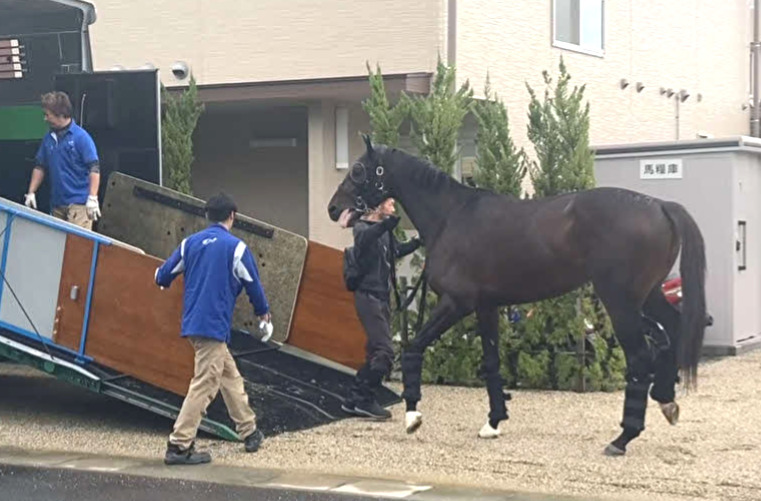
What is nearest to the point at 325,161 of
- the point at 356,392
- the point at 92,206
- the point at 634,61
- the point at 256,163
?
the point at 256,163

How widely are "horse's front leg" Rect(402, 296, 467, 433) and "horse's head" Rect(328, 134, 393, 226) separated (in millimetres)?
1098

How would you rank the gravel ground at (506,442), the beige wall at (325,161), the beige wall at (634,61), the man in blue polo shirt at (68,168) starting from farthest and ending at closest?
the beige wall at (325,161), the beige wall at (634,61), the man in blue polo shirt at (68,168), the gravel ground at (506,442)

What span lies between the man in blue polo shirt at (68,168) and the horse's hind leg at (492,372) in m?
3.64

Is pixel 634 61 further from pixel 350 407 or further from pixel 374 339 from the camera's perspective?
pixel 350 407

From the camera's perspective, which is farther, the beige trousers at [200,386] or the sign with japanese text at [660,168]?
the sign with japanese text at [660,168]

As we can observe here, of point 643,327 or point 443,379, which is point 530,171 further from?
point 643,327

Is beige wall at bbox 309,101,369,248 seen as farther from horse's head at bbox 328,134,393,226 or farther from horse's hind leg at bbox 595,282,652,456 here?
horse's hind leg at bbox 595,282,652,456

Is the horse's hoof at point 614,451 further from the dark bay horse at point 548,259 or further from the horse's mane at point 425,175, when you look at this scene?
the horse's mane at point 425,175

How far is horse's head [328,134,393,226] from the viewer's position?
8.90 m

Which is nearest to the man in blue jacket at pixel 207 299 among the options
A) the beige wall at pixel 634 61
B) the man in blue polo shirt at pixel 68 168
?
the man in blue polo shirt at pixel 68 168

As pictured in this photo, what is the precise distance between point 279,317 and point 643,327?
3.65m

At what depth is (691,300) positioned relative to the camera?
7.89 m

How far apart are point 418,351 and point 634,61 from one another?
35.1 feet

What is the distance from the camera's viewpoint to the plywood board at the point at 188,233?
410 inches
